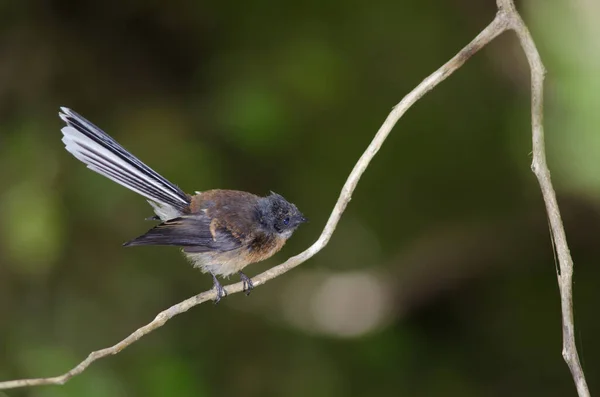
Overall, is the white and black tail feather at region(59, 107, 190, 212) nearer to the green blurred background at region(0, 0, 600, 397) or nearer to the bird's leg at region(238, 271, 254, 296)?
the bird's leg at region(238, 271, 254, 296)

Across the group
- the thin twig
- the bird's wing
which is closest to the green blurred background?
the bird's wing

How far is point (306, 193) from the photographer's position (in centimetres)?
479

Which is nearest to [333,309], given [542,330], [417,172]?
[417,172]

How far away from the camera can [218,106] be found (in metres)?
4.61

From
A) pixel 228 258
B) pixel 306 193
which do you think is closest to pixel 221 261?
pixel 228 258

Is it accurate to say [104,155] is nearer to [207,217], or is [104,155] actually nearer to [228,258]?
[207,217]

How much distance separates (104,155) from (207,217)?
1.56 ft

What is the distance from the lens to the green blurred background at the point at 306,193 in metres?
4.38

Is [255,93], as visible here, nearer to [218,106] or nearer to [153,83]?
[218,106]

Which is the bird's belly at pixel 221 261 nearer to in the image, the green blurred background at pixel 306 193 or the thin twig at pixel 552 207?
the thin twig at pixel 552 207

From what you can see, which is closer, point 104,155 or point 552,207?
point 552,207

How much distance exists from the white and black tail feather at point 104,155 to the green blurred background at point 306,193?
1.89m

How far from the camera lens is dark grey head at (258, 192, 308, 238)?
2740mm

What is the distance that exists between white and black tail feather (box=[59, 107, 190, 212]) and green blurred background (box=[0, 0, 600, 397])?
1.89m
